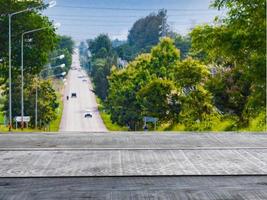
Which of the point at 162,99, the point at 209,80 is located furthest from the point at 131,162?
the point at 162,99

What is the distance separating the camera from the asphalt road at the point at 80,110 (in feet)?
261

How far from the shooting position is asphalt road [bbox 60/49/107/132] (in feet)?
261

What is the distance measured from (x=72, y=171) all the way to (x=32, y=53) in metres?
40.0

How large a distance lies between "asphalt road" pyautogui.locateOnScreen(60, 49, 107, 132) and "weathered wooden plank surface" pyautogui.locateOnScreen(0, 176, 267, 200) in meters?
56.5

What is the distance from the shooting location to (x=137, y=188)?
14.2m

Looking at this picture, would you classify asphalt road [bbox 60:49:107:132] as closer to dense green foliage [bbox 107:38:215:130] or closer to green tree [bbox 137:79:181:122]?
dense green foliage [bbox 107:38:215:130]

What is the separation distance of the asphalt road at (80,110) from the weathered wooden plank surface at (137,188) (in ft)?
185

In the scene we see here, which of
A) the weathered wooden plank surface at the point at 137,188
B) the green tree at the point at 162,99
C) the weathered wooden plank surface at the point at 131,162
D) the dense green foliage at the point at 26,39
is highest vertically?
the dense green foliage at the point at 26,39

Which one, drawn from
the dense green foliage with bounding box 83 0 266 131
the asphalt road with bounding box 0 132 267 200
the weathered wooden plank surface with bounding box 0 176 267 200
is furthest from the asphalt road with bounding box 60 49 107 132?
the weathered wooden plank surface with bounding box 0 176 267 200

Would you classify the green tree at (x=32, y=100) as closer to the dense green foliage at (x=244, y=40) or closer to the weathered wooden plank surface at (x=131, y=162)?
the dense green foliage at (x=244, y=40)

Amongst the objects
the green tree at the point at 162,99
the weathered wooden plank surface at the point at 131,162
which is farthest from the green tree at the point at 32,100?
the weathered wooden plank surface at the point at 131,162

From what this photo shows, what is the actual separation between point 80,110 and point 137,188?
95.6m

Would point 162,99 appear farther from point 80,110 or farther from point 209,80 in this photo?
point 80,110

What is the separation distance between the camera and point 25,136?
81.8 feet
